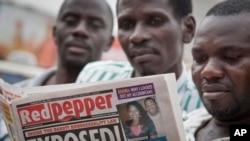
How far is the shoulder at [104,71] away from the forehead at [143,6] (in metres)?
0.31

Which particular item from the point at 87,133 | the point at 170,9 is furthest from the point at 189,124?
the point at 170,9

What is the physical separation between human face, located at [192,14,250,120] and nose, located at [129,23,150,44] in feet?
1.47

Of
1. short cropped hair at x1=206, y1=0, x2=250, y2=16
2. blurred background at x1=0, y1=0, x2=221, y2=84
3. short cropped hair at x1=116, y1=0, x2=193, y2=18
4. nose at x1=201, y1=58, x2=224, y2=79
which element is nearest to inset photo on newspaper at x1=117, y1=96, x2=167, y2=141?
nose at x1=201, y1=58, x2=224, y2=79

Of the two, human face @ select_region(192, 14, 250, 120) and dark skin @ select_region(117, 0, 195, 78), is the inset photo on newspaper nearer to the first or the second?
human face @ select_region(192, 14, 250, 120)

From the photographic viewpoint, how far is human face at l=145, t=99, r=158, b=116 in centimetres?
120

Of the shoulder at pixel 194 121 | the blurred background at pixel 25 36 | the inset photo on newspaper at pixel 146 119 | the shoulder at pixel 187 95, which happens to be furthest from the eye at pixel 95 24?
the blurred background at pixel 25 36

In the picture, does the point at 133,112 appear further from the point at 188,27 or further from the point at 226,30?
the point at 188,27

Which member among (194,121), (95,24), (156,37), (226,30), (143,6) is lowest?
(194,121)

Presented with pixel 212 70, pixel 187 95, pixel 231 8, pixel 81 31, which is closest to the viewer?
pixel 212 70

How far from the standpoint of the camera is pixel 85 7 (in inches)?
97.1

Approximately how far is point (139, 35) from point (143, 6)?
0.11 metres

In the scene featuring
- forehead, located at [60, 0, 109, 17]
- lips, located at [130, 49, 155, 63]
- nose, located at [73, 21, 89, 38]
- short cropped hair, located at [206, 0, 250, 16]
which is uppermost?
forehead, located at [60, 0, 109, 17]

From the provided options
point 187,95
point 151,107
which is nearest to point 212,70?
point 151,107

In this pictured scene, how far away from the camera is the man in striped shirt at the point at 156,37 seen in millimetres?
1840
